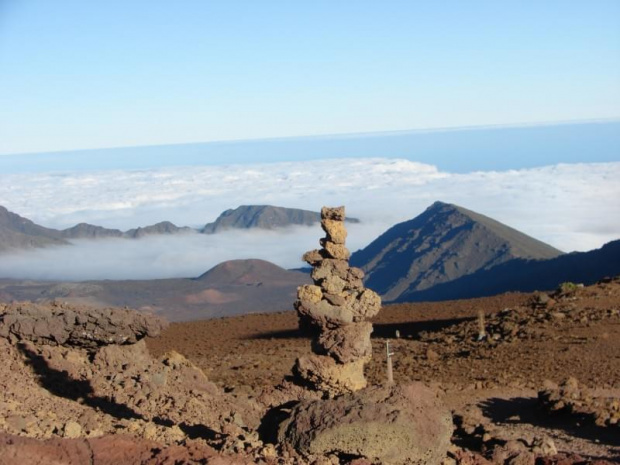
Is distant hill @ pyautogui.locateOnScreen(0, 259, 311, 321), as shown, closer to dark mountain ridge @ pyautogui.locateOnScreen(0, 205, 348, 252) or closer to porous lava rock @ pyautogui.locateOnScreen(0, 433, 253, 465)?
dark mountain ridge @ pyautogui.locateOnScreen(0, 205, 348, 252)

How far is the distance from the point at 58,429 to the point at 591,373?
10.6 metres

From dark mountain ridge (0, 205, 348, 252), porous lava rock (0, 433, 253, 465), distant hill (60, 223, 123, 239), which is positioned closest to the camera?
porous lava rock (0, 433, 253, 465)

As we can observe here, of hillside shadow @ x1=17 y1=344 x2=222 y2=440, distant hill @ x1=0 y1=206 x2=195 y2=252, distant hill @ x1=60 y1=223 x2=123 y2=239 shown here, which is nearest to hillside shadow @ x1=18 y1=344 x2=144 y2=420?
hillside shadow @ x1=17 y1=344 x2=222 y2=440

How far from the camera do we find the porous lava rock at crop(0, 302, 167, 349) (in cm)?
1305

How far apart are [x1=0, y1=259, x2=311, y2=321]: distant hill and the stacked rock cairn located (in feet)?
128

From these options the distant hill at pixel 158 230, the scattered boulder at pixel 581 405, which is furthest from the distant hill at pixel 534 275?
the distant hill at pixel 158 230

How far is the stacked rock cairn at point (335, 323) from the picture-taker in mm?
9914

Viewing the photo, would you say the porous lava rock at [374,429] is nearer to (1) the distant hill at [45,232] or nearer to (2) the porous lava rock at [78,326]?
(2) the porous lava rock at [78,326]

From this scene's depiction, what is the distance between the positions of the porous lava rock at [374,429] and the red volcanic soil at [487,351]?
351 centimetres

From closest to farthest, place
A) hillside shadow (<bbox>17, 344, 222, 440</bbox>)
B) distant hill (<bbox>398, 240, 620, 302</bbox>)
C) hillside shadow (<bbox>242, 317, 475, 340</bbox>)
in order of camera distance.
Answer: hillside shadow (<bbox>17, 344, 222, 440</bbox>) < hillside shadow (<bbox>242, 317, 475, 340</bbox>) < distant hill (<bbox>398, 240, 620, 302</bbox>)

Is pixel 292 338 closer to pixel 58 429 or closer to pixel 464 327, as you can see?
pixel 464 327

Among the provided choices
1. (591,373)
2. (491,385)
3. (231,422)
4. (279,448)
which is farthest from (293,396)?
(591,373)

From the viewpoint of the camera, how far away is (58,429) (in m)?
8.35

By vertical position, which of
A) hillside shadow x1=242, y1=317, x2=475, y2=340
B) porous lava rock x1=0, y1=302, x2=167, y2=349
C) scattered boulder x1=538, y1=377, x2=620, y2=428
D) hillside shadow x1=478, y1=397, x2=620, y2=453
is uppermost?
porous lava rock x1=0, y1=302, x2=167, y2=349
